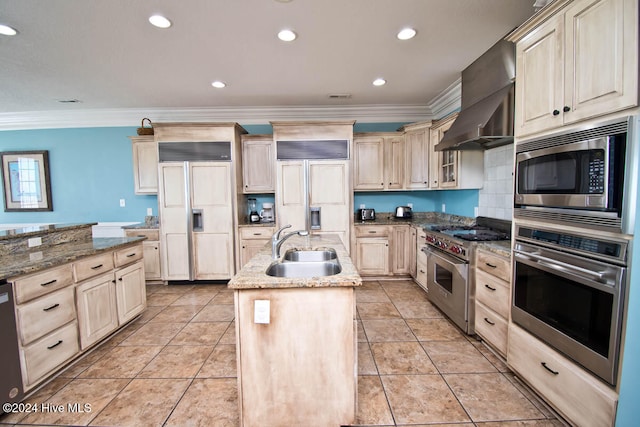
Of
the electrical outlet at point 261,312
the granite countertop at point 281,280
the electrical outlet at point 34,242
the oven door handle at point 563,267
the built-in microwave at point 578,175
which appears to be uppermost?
the built-in microwave at point 578,175

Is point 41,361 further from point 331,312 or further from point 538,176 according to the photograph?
point 538,176

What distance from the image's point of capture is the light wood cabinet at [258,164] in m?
4.31

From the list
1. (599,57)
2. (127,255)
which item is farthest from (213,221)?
(599,57)

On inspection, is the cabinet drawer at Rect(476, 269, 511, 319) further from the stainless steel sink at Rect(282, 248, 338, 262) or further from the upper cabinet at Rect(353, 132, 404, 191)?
the upper cabinet at Rect(353, 132, 404, 191)

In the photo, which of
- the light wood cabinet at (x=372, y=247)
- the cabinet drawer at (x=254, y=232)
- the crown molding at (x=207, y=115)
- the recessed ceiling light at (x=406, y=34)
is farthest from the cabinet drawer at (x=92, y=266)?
the recessed ceiling light at (x=406, y=34)

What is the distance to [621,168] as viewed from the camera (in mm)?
1241

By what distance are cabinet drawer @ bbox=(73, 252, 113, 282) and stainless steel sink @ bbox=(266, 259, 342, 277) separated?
1697 millimetres

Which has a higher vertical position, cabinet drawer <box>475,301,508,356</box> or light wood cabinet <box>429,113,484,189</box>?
light wood cabinet <box>429,113,484,189</box>

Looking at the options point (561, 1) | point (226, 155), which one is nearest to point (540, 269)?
point (561, 1)

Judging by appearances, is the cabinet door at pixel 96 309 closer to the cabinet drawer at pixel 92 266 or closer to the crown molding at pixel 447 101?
the cabinet drawer at pixel 92 266

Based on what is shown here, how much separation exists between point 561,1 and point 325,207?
3096 mm

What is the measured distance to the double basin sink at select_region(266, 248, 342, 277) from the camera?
188 centimetres

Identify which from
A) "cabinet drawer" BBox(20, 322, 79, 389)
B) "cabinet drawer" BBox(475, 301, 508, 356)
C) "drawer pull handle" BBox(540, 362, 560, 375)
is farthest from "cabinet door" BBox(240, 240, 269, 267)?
"drawer pull handle" BBox(540, 362, 560, 375)

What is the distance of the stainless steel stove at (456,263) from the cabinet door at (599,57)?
1364 mm
